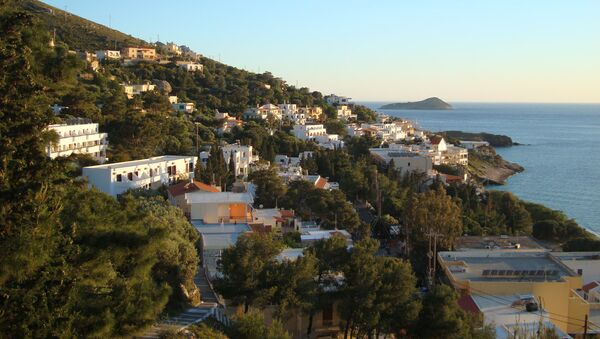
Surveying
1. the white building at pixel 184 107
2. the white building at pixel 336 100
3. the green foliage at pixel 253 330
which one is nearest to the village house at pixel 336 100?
the white building at pixel 336 100

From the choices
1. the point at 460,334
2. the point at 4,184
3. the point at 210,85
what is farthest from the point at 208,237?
the point at 210,85

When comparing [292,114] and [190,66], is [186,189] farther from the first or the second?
[190,66]

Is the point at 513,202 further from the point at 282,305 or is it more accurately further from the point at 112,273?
the point at 112,273

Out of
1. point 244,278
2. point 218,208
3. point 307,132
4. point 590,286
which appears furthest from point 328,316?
point 307,132

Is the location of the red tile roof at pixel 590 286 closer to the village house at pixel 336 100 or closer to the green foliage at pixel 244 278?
the green foliage at pixel 244 278

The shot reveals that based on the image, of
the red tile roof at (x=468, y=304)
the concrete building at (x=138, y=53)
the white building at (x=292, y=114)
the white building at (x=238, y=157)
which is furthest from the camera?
the concrete building at (x=138, y=53)

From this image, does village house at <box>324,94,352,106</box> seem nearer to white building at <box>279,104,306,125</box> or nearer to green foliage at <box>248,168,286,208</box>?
white building at <box>279,104,306,125</box>
